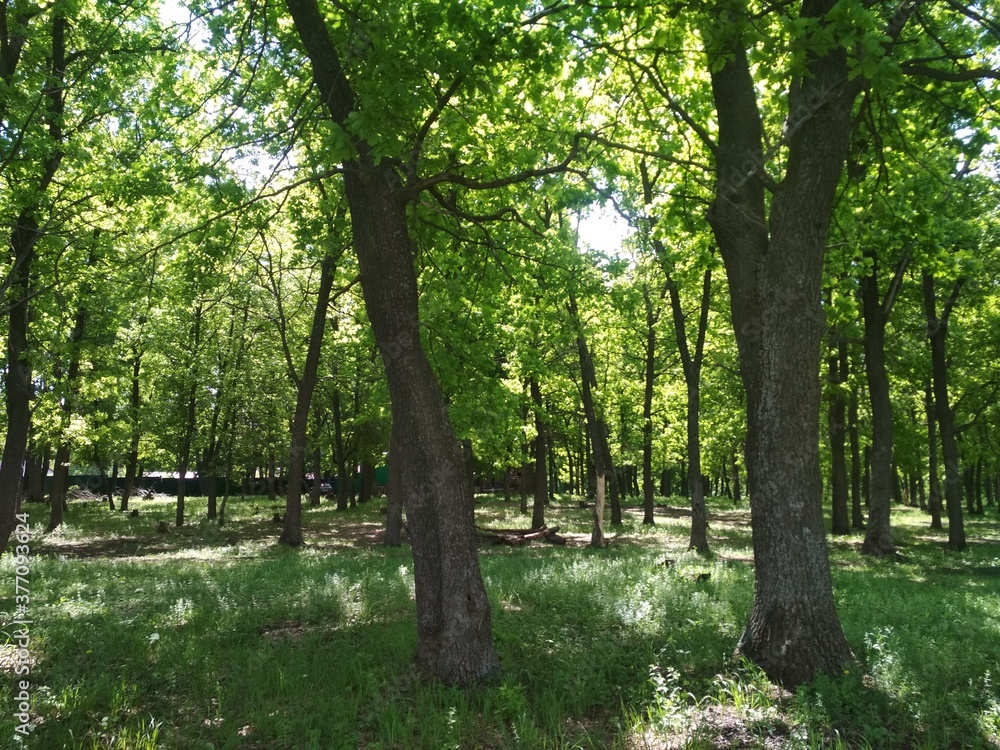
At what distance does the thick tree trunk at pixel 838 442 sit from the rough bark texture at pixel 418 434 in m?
17.3

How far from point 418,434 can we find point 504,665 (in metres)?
2.31

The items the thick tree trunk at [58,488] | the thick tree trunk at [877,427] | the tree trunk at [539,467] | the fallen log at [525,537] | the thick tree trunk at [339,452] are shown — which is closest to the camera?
the thick tree trunk at [877,427]

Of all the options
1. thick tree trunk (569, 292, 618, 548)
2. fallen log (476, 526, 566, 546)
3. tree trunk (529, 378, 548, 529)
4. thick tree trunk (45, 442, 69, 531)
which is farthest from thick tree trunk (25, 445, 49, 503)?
thick tree trunk (569, 292, 618, 548)

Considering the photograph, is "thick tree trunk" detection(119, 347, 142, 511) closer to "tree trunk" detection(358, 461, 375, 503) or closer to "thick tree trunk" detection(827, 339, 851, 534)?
"tree trunk" detection(358, 461, 375, 503)

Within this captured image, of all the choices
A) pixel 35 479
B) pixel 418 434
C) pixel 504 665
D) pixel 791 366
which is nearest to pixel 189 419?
pixel 35 479

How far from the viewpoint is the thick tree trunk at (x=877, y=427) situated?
52.7 ft

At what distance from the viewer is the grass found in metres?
4.76

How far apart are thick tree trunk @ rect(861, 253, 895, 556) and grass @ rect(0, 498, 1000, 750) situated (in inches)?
197

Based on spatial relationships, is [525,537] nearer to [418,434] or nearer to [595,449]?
[595,449]

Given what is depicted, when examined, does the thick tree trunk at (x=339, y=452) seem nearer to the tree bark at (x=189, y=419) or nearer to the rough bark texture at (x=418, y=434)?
the tree bark at (x=189, y=419)

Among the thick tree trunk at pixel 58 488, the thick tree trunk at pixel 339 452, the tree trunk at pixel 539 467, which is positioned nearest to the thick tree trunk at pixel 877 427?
the tree trunk at pixel 539 467

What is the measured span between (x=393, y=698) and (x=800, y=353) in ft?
15.4

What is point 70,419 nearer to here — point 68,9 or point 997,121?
point 68,9

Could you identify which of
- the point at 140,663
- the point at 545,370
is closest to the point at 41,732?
the point at 140,663
